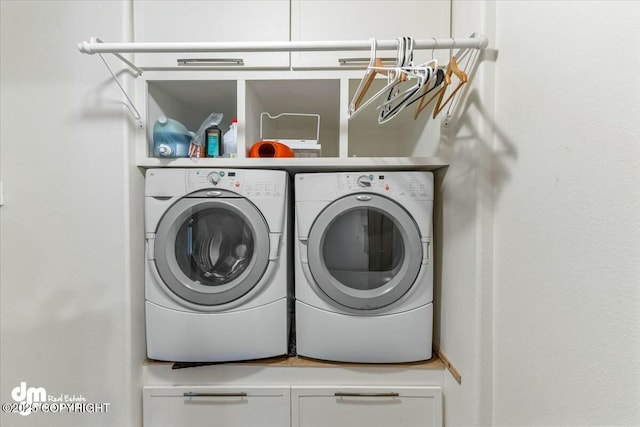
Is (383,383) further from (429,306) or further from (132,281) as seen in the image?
(132,281)

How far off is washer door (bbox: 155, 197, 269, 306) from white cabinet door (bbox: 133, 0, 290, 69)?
0.60 m

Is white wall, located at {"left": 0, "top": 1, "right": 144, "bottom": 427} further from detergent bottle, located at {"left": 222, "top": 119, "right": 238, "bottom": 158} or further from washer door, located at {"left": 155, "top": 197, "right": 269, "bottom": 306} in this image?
detergent bottle, located at {"left": 222, "top": 119, "right": 238, "bottom": 158}

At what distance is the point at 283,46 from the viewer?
0.93m

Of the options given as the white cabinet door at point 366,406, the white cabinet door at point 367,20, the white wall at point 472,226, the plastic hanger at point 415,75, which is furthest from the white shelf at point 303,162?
the white cabinet door at point 366,406

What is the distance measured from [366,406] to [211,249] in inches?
38.6

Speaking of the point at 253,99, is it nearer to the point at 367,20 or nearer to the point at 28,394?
the point at 367,20

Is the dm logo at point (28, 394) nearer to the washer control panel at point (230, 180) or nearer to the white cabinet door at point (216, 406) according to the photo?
the white cabinet door at point (216, 406)

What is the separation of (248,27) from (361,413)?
1.72 metres

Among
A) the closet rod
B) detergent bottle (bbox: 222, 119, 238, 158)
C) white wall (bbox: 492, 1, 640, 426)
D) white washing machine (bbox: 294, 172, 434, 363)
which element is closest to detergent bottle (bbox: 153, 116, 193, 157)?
detergent bottle (bbox: 222, 119, 238, 158)

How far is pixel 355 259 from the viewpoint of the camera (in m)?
1.32

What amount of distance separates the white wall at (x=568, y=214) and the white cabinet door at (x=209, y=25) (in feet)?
2.77

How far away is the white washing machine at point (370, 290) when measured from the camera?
3.99ft

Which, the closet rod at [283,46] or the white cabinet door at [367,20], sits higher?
the white cabinet door at [367,20]

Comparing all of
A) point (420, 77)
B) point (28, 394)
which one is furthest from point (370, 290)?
point (28, 394)
